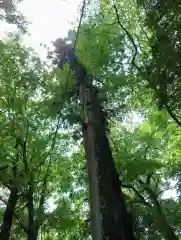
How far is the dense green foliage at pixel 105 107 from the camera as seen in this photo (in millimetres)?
5590

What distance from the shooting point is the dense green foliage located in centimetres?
559

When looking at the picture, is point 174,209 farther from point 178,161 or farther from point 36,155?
point 36,155

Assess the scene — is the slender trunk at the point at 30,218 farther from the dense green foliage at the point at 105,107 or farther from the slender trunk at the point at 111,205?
the slender trunk at the point at 111,205

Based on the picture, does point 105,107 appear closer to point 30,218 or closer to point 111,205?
point 30,218

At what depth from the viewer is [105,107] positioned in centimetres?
990

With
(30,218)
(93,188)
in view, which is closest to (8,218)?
(30,218)

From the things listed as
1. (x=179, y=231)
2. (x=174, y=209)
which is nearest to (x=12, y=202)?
(x=174, y=209)

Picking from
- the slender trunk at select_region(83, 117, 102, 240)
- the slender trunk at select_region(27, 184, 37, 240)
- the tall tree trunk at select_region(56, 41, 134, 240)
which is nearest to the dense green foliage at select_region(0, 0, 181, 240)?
the slender trunk at select_region(27, 184, 37, 240)

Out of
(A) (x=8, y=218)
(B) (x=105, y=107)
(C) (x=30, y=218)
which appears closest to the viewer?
(C) (x=30, y=218)

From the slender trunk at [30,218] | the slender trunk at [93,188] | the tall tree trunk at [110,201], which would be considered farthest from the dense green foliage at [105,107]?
the slender trunk at [93,188]

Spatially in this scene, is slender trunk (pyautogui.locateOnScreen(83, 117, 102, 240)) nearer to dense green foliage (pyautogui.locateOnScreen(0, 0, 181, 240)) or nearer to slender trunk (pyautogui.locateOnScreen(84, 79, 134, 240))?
slender trunk (pyautogui.locateOnScreen(84, 79, 134, 240))

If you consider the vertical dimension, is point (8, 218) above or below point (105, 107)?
below

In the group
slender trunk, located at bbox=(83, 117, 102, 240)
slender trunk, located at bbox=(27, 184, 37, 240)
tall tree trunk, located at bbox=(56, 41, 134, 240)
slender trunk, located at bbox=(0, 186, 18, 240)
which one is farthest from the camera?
slender trunk, located at bbox=(0, 186, 18, 240)

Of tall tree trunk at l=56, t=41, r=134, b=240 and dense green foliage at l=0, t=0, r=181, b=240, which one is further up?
dense green foliage at l=0, t=0, r=181, b=240
